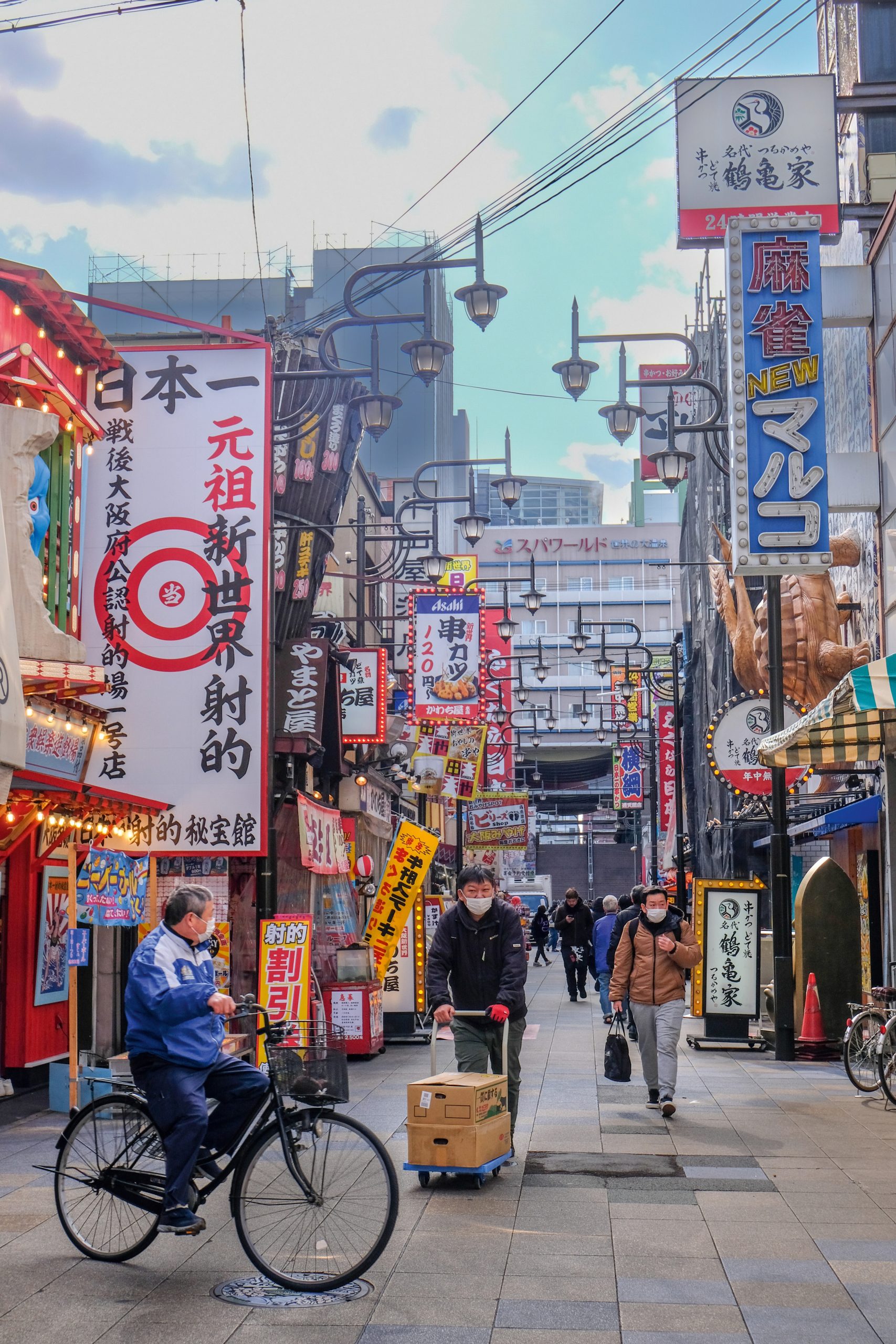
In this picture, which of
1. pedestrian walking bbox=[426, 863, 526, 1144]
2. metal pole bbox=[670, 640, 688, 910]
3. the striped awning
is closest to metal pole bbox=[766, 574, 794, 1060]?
the striped awning

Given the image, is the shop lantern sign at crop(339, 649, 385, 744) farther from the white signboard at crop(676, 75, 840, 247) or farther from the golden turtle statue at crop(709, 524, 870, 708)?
the white signboard at crop(676, 75, 840, 247)

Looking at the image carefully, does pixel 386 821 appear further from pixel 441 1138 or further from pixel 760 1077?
pixel 441 1138

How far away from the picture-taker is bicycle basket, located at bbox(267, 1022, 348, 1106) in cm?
662

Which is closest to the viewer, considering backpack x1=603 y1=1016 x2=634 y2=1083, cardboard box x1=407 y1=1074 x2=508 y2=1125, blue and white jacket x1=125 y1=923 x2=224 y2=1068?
blue and white jacket x1=125 y1=923 x2=224 y2=1068

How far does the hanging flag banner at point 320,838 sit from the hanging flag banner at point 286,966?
2668mm

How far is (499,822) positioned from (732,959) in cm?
2156

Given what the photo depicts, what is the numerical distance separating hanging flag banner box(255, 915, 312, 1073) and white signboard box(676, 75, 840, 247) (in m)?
11.6

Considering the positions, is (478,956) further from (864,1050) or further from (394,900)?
(394,900)

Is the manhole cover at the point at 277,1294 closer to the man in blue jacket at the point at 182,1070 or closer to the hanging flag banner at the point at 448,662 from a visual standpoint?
the man in blue jacket at the point at 182,1070

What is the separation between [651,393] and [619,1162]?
3892 centimetres

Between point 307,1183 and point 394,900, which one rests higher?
point 394,900

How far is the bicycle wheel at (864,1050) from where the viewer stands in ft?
43.6

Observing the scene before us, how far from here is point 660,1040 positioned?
12430 mm

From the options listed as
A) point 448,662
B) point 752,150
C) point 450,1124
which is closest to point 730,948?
point 450,1124
